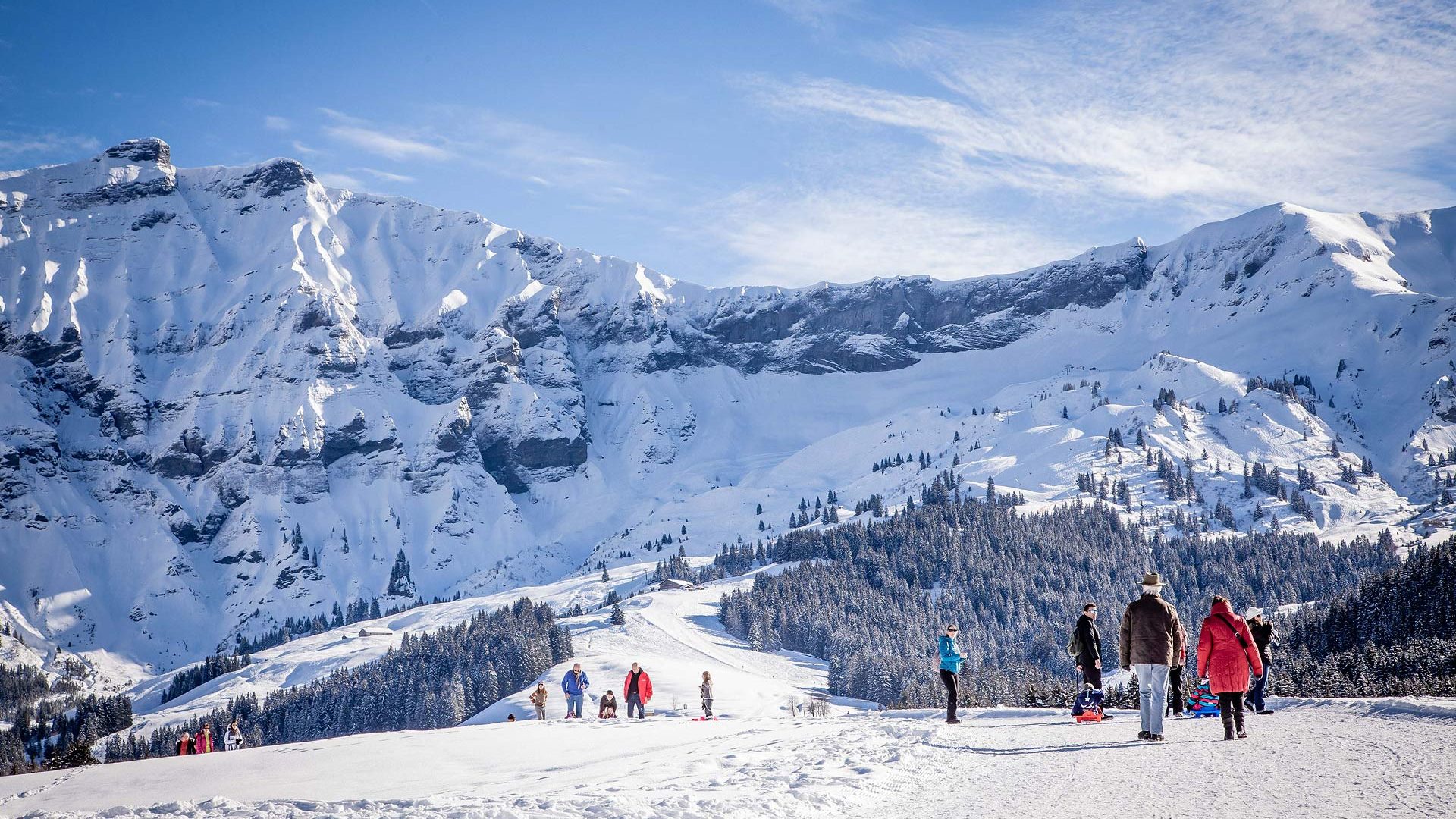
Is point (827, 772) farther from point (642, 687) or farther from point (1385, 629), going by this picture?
point (1385, 629)

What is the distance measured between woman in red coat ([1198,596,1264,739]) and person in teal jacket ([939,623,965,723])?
701 cm

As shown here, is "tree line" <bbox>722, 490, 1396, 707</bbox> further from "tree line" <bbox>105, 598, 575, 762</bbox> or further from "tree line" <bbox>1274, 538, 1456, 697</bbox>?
"tree line" <bbox>105, 598, 575, 762</bbox>

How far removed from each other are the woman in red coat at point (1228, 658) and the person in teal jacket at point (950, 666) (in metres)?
7.01

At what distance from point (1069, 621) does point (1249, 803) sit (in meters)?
174

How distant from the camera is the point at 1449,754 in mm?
14594

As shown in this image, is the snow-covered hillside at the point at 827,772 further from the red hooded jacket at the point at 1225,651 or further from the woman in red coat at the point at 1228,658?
the red hooded jacket at the point at 1225,651

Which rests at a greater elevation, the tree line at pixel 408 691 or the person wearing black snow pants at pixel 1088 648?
the person wearing black snow pants at pixel 1088 648

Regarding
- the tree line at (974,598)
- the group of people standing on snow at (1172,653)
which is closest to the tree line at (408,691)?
the tree line at (974,598)

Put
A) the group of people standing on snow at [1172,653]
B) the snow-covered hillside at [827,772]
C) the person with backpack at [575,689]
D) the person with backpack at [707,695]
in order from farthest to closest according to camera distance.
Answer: the person with backpack at [707,695] < the person with backpack at [575,689] < the group of people standing on snow at [1172,653] < the snow-covered hillside at [827,772]

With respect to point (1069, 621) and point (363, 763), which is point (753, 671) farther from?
point (363, 763)

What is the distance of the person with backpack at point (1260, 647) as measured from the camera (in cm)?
Result: 2436

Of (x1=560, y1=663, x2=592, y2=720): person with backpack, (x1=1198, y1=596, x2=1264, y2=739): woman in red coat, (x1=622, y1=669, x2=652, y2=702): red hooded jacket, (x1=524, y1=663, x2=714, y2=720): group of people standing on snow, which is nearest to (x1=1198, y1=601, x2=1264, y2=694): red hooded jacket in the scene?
(x1=1198, y1=596, x2=1264, y2=739): woman in red coat

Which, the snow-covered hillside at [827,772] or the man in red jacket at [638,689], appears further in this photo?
the man in red jacket at [638,689]

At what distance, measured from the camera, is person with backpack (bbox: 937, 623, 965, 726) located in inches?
1001
